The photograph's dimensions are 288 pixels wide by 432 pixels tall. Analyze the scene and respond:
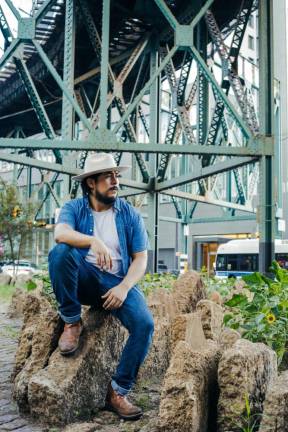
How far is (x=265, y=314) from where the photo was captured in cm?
367

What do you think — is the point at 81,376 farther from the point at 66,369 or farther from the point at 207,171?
the point at 207,171

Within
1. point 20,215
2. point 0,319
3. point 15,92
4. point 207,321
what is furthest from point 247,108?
point 20,215

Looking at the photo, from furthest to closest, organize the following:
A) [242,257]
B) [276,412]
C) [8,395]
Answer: [242,257], [8,395], [276,412]

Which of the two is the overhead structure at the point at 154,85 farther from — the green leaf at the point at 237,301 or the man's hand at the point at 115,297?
the man's hand at the point at 115,297

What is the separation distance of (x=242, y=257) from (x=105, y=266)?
28.8 metres

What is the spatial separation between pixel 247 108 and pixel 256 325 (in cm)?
978

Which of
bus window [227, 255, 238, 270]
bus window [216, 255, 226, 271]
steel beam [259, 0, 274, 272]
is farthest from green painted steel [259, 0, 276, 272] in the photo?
bus window [216, 255, 226, 271]

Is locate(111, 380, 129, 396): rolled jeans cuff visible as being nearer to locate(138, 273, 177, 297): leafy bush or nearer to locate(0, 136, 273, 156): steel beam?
locate(138, 273, 177, 297): leafy bush

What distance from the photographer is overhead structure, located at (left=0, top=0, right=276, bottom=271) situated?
1178 centimetres

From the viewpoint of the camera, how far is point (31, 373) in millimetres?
3713

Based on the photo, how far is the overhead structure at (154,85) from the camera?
1178 centimetres

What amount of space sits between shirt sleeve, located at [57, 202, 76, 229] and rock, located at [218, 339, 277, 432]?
1.46 meters

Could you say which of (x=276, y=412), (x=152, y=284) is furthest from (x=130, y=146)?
(x=276, y=412)

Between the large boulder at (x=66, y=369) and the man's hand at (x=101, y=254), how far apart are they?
491mm
